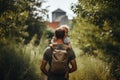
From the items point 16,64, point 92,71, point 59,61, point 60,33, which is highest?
point 60,33

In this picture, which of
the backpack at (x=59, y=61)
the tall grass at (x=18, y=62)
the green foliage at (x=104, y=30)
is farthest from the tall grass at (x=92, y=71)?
the backpack at (x=59, y=61)

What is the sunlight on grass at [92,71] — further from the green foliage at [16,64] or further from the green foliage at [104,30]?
the green foliage at [16,64]

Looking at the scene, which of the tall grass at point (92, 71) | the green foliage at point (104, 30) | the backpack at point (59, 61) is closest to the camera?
the backpack at point (59, 61)

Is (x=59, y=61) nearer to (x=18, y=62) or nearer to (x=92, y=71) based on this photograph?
(x=92, y=71)

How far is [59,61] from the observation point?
621 centimetres

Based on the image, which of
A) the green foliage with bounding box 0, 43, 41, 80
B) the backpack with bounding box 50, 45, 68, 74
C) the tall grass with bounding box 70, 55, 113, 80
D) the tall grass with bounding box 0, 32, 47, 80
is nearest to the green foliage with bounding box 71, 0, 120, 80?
the tall grass with bounding box 70, 55, 113, 80

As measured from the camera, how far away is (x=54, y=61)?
621 cm

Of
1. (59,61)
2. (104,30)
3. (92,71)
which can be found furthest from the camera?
(104,30)

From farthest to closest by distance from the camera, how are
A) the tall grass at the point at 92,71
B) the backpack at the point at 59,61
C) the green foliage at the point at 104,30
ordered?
the green foliage at the point at 104,30 < the tall grass at the point at 92,71 < the backpack at the point at 59,61

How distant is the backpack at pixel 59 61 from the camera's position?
20.3 ft

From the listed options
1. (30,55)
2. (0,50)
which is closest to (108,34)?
(30,55)

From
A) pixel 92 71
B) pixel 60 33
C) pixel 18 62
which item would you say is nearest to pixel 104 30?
pixel 92 71

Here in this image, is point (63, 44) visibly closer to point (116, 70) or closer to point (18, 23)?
point (116, 70)

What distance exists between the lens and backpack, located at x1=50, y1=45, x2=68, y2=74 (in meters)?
6.20
